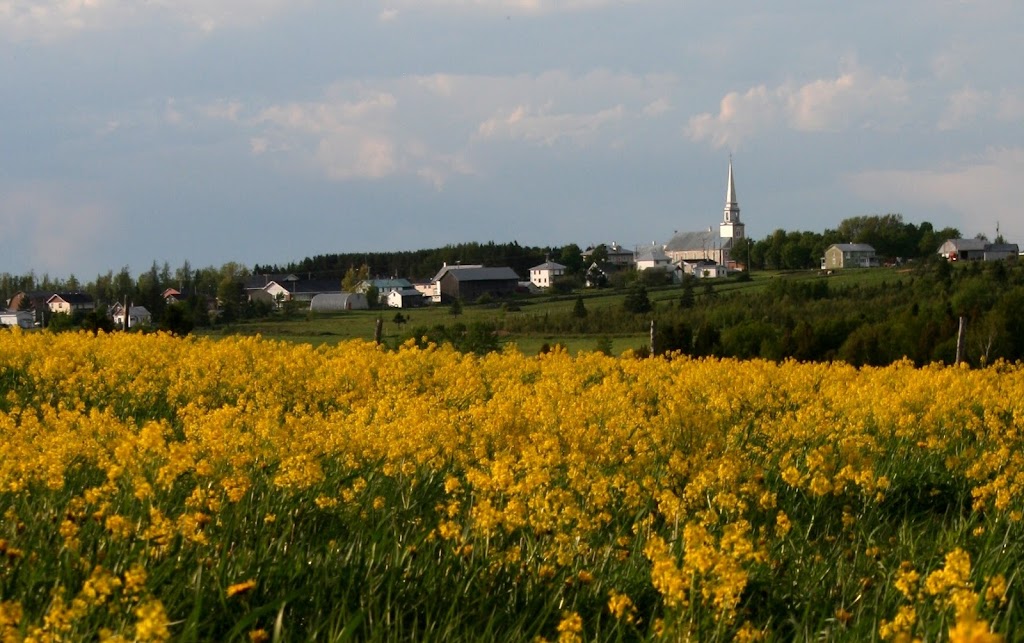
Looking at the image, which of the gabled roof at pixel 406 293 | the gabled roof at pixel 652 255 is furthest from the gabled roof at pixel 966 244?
the gabled roof at pixel 652 255

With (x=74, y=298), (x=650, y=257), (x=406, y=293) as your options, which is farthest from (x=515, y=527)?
(x=650, y=257)

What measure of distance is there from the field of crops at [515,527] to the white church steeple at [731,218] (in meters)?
151

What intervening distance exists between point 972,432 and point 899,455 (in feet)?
6.14

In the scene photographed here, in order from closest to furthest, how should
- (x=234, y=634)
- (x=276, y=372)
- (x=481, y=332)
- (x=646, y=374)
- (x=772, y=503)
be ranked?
(x=234, y=634) → (x=772, y=503) → (x=276, y=372) → (x=646, y=374) → (x=481, y=332)

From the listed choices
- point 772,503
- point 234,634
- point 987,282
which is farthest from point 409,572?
point 987,282

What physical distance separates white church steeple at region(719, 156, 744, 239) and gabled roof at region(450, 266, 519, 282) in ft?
258

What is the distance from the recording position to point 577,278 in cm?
7269

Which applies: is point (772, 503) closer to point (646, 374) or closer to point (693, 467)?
point (693, 467)

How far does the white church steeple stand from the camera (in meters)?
159

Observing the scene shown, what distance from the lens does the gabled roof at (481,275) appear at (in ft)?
264

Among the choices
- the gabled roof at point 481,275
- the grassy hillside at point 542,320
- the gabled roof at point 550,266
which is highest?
the gabled roof at point 550,266

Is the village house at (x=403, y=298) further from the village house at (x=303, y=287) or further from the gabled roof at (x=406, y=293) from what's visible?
the village house at (x=303, y=287)

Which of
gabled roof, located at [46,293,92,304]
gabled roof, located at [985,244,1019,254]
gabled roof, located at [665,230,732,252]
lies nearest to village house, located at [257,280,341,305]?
gabled roof, located at [46,293,92,304]

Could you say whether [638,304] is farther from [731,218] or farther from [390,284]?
[731,218]
